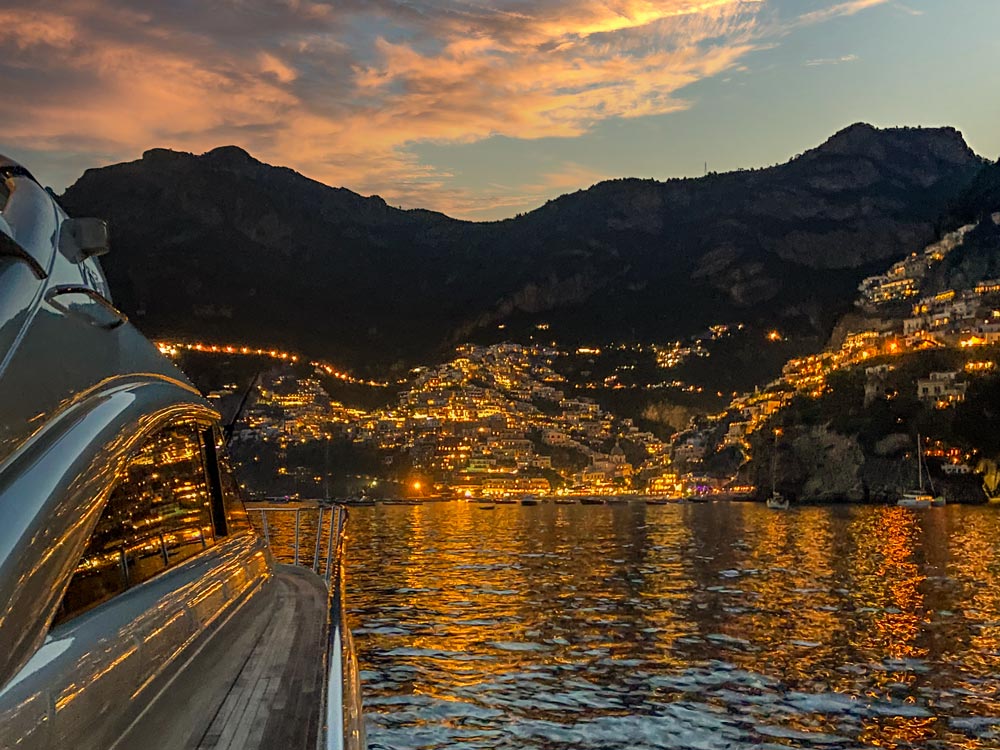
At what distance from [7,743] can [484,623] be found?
68.2 ft

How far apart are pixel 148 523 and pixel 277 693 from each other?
4.07 ft

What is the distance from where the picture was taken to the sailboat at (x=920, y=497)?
402 feet

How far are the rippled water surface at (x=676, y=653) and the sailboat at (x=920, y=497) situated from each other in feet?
286

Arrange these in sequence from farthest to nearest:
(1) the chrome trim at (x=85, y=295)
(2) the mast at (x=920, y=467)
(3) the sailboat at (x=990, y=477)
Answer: (2) the mast at (x=920, y=467) → (3) the sailboat at (x=990, y=477) → (1) the chrome trim at (x=85, y=295)

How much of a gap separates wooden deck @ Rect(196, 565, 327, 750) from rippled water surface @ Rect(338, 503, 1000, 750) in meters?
5.93

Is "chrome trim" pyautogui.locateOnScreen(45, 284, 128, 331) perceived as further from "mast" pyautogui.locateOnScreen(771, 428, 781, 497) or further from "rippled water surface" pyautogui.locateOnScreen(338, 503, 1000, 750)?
"mast" pyautogui.locateOnScreen(771, 428, 781, 497)

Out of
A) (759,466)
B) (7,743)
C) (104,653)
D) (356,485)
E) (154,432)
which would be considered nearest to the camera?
(7,743)

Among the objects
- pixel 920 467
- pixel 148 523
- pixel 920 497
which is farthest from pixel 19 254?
pixel 920 467

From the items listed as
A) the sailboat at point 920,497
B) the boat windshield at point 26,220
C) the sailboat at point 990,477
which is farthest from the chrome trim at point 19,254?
the sailboat at point 990,477

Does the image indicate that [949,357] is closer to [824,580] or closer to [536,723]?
[824,580]

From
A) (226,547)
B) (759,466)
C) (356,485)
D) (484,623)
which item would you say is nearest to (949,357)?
(759,466)

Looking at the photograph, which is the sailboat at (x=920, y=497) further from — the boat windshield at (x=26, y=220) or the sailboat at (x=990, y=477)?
the boat windshield at (x=26, y=220)

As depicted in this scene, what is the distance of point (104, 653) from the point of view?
3186mm

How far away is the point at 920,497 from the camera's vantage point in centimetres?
12412
